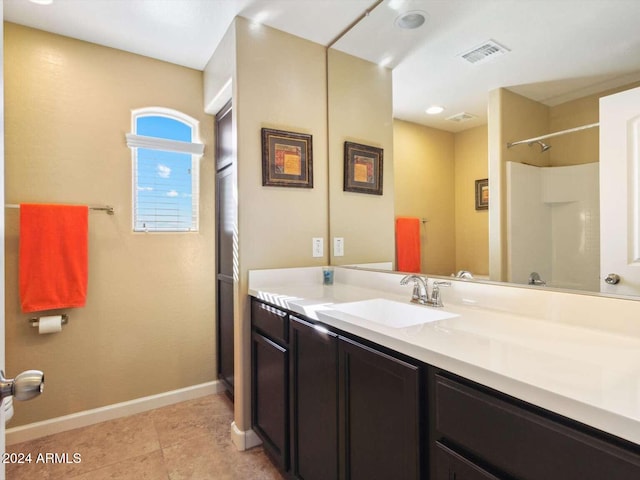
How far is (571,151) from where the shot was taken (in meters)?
1.11

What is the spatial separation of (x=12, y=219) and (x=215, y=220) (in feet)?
4.01

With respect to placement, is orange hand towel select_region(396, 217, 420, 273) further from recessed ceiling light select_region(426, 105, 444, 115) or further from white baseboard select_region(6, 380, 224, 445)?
white baseboard select_region(6, 380, 224, 445)

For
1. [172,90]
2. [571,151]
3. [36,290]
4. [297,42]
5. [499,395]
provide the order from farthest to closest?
[172,90] < [297,42] < [36,290] < [571,151] < [499,395]

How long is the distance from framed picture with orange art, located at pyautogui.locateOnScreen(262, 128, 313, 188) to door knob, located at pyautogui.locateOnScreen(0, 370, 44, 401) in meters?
1.59

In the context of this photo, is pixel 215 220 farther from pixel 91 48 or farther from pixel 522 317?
pixel 522 317

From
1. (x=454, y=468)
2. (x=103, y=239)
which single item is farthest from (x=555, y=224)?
(x=103, y=239)

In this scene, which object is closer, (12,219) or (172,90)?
(12,219)

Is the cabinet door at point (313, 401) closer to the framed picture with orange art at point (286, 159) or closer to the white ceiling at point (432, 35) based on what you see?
the framed picture with orange art at point (286, 159)

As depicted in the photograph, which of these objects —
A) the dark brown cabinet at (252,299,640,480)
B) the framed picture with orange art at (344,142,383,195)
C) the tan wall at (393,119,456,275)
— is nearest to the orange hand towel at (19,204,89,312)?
the dark brown cabinet at (252,299,640,480)

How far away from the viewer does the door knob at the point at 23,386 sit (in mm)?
595

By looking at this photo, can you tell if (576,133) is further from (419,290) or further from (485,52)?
(419,290)

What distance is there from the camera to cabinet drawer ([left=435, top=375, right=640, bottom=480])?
58 cm

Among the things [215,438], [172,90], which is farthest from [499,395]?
[172,90]

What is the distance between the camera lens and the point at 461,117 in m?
1.51
